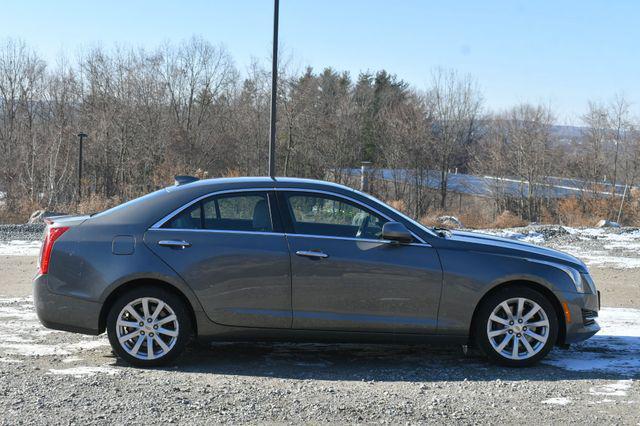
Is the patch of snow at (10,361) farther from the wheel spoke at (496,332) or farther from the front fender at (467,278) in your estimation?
the wheel spoke at (496,332)

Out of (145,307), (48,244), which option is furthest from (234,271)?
(48,244)

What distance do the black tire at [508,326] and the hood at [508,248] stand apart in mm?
304

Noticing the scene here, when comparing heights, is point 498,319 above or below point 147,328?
above

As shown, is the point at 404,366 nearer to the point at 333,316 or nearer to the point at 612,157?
the point at 333,316

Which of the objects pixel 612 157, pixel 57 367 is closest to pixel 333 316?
pixel 57 367

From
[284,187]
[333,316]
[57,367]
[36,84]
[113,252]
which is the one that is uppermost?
[36,84]

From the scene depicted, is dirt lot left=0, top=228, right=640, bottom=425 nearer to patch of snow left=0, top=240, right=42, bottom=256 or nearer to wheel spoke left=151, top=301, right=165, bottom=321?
wheel spoke left=151, top=301, right=165, bottom=321

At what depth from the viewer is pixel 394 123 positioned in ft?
143

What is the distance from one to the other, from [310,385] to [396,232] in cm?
145

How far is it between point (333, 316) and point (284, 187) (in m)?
1.21

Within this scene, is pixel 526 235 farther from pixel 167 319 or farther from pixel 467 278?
pixel 167 319

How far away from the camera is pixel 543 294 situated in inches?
251

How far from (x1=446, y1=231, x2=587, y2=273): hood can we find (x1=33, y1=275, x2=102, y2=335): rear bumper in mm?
3094

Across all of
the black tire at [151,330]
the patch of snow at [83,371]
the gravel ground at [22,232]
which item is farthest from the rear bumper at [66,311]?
the gravel ground at [22,232]
